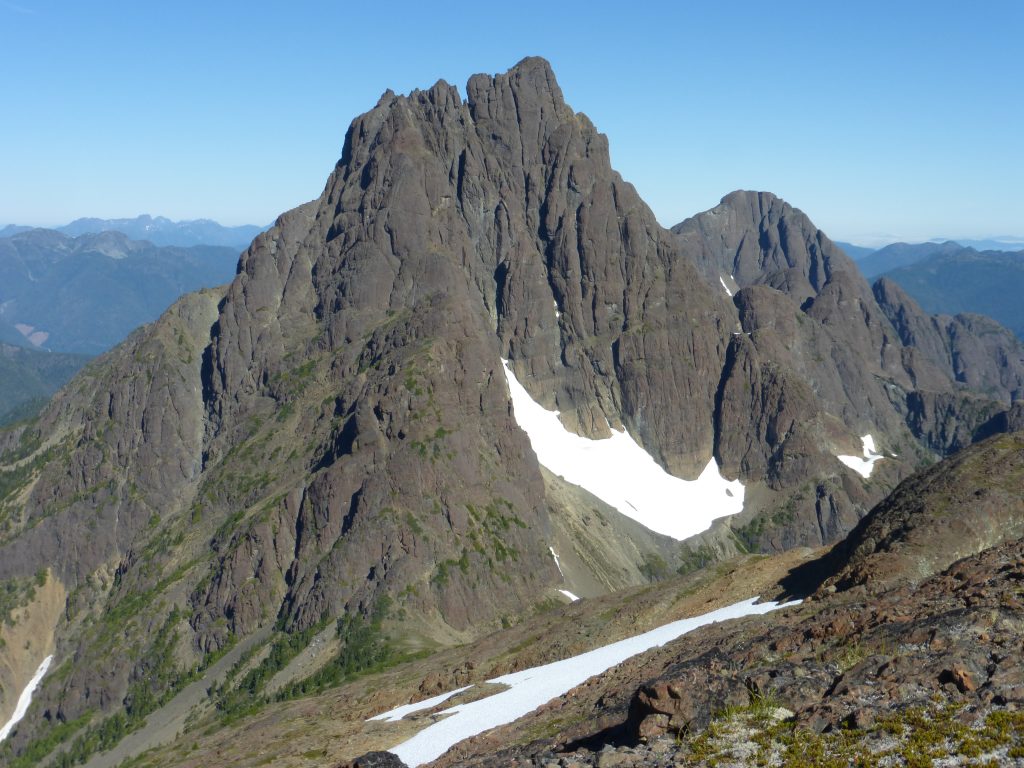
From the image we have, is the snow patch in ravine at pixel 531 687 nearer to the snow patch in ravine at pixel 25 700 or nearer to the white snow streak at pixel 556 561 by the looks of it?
the white snow streak at pixel 556 561

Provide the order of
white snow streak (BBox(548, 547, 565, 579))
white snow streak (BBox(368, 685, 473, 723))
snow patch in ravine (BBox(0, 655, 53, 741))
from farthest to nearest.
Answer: white snow streak (BBox(548, 547, 565, 579)), snow patch in ravine (BBox(0, 655, 53, 741)), white snow streak (BBox(368, 685, 473, 723))

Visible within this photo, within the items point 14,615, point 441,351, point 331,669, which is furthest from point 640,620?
point 14,615

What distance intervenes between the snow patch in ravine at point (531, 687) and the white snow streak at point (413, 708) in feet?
11.4

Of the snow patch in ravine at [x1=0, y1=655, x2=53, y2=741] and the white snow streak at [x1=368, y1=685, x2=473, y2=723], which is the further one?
the snow patch in ravine at [x1=0, y1=655, x2=53, y2=741]

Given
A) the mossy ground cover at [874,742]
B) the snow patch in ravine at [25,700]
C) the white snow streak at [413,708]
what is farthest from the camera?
the snow patch in ravine at [25,700]

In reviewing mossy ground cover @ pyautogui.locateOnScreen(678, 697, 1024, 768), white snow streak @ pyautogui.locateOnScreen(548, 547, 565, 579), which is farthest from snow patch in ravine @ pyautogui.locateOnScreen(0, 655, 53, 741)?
mossy ground cover @ pyautogui.locateOnScreen(678, 697, 1024, 768)

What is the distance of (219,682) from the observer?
16038 cm

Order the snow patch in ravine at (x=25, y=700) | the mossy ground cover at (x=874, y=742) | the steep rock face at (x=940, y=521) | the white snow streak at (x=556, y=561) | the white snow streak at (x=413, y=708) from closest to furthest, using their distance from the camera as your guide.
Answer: the mossy ground cover at (x=874, y=742) < the steep rock face at (x=940, y=521) < the white snow streak at (x=413, y=708) < the snow patch in ravine at (x=25, y=700) < the white snow streak at (x=556, y=561)

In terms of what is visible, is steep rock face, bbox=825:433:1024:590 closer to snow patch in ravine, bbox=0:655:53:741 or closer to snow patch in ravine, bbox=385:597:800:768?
snow patch in ravine, bbox=385:597:800:768

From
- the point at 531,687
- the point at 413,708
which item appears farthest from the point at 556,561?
the point at 531,687

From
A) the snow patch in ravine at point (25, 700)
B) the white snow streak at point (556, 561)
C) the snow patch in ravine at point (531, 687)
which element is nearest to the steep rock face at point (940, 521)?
the snow patch in ravine at point (531, 687)

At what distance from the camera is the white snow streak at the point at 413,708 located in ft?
220

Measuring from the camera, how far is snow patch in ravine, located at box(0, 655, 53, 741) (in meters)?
176

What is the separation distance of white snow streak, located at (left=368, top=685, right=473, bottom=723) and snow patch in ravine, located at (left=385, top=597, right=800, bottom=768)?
3464 millimetres
